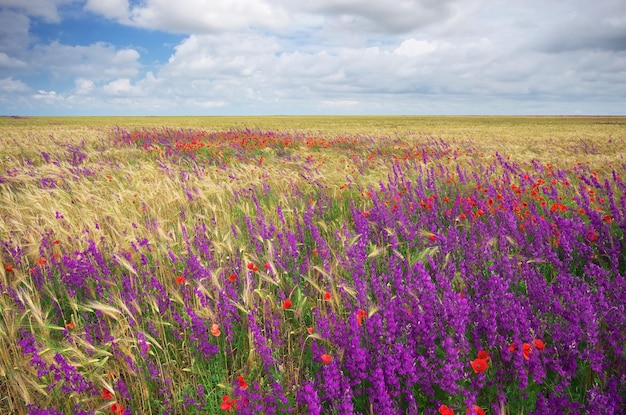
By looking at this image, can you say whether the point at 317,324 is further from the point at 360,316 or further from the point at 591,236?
the point at 591,236

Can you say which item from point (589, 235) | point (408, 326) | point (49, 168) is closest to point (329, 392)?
point (408, 326)

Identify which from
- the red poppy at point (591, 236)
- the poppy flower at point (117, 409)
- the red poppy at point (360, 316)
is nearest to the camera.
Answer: the poppy flower at point (117, 409)

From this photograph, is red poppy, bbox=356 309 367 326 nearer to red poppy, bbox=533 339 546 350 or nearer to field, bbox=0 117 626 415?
field, bbox=0 117 626 415

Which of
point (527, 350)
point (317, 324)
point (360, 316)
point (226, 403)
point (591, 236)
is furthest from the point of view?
point (591, 236)

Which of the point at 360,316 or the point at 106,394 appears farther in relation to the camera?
the point at 360,316

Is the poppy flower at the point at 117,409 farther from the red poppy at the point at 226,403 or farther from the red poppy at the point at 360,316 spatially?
the red poppy at the point at 360,316

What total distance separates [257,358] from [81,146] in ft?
42.2

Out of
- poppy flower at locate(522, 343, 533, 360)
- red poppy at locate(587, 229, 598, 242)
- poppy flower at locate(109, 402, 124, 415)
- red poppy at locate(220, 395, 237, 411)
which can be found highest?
red poppy at locate(587, 229, 598, 242)

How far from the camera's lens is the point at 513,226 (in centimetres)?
294

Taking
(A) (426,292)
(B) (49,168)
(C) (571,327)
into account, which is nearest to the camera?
(C) (571,327)

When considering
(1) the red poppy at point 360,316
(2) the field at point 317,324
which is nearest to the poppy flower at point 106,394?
(2) the field at point 317,324

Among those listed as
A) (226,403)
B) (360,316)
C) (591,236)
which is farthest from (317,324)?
(591,236)

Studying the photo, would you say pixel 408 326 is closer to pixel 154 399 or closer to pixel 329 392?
pixel 329 392

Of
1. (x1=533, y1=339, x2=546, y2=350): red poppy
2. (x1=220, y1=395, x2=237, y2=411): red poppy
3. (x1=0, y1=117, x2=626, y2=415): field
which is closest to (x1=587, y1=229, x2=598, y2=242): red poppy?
(x1=0, y1=117, x2=626, y2=415): field
